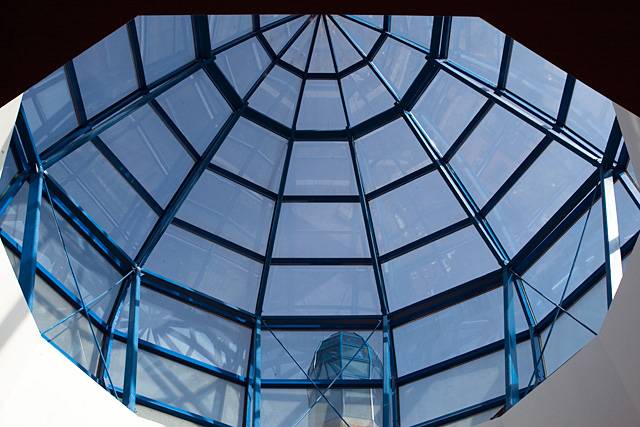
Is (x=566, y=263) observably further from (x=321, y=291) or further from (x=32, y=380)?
(x=32, y=380)

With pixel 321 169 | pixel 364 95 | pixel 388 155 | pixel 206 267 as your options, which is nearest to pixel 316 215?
pixel 321 169

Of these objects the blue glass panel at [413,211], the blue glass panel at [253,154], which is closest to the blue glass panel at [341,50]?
the blue glass panel at [253,154]

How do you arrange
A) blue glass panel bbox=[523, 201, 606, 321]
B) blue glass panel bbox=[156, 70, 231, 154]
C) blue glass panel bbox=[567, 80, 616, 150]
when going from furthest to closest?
blue glass panel bbox=[156, 70, 231, 154] → blue glass panel bbox=[523, 201, 606, 321] → blue glass panel bbox=[567, 80, 616, 150]

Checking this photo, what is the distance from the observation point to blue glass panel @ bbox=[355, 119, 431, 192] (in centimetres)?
2064

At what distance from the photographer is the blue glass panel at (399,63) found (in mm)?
19672

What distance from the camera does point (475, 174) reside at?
19984 mm

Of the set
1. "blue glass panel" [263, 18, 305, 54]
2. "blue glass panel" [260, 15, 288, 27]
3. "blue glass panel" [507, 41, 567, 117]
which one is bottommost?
"blue glass panel" [507, 41, 567, 117]

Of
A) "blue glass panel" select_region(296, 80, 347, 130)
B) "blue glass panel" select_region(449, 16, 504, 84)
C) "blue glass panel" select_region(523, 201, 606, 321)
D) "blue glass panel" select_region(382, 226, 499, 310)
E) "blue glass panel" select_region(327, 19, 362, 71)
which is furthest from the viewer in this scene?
"blue glass panel" select_region(296, 80, 347, 130)

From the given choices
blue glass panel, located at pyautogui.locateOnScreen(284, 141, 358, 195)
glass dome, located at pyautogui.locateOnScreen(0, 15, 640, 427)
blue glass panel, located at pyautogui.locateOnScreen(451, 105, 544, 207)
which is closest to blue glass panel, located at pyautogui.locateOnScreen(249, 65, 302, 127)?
glass dome, located at pyautogui.locateOnScreen(0, 15, 640, 427)

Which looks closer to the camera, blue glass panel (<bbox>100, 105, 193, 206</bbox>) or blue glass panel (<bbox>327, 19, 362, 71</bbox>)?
blue glass panel (<bbox>100, 105, 193, 206</bbox>)

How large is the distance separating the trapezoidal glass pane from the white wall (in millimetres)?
7506

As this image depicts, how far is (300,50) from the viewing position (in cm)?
2064

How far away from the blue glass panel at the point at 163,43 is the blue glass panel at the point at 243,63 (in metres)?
1.03

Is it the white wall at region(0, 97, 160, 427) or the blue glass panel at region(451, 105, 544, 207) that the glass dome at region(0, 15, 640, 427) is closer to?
the blue glass panel at region(451, 105, 544, 207)
